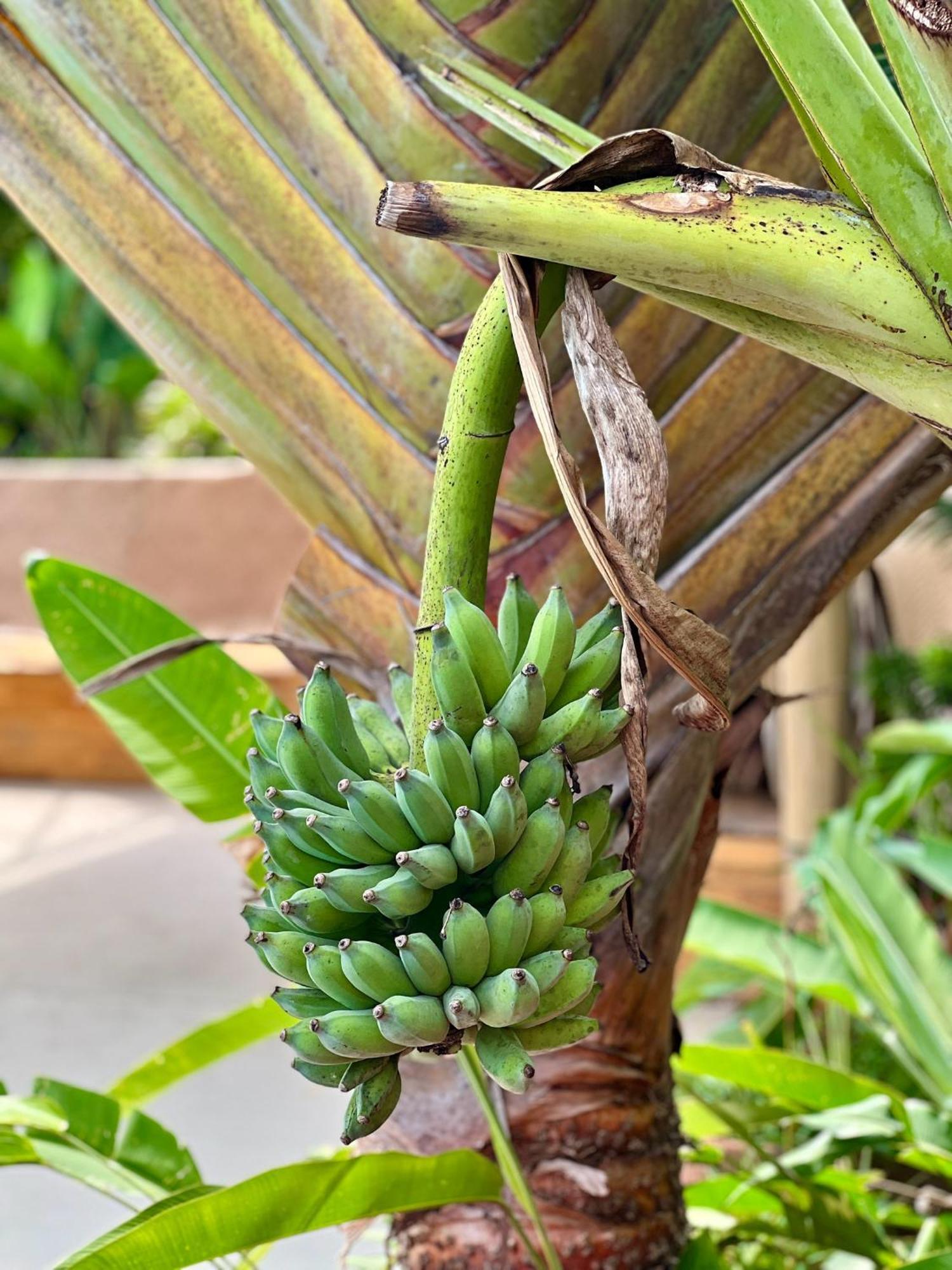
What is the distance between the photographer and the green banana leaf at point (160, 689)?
75 centimetres

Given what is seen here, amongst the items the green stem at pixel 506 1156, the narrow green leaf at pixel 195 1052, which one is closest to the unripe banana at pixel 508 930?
the green stem at pixel 506 1156

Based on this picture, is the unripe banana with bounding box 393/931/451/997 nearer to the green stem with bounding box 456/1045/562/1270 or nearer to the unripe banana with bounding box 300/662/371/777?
the unripe banana with bounding box 300/662/371/777

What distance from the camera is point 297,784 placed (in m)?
0.39

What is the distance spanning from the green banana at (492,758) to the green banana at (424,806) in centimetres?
1

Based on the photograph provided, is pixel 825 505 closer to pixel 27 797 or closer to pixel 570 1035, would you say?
pixel 570 1035

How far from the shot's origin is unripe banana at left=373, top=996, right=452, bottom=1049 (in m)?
0.36

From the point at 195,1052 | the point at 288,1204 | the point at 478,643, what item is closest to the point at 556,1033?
the point at 478,643

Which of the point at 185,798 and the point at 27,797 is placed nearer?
the point at 185,798

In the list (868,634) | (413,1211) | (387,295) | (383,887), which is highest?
(868,634)

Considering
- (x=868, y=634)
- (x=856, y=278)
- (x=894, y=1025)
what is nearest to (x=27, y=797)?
(x=868, y=634)

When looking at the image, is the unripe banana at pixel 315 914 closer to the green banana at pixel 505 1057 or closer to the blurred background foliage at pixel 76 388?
the green banana at pixel 505 1057

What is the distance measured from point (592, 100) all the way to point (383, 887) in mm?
413

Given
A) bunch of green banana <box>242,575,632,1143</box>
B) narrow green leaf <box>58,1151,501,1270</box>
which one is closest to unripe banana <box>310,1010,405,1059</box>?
bunch of green banana <box>242,575,632,1143</box>

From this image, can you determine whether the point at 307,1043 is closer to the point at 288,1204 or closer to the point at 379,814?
the point at 379,814
